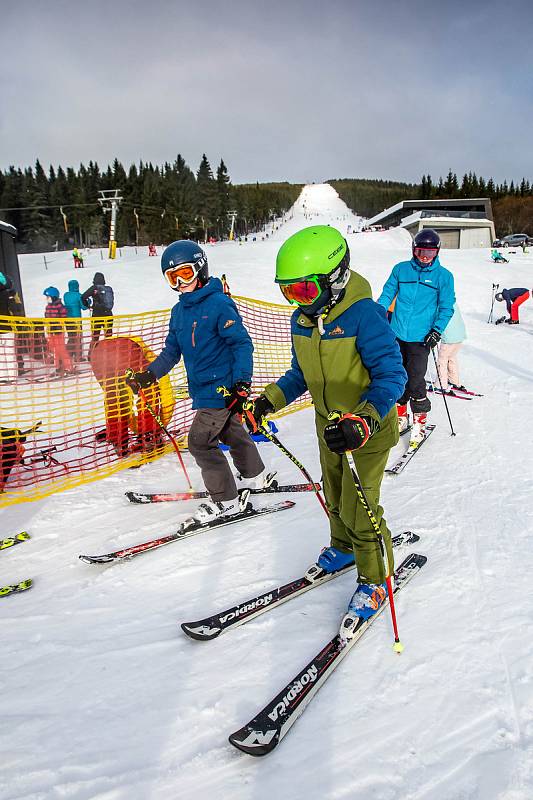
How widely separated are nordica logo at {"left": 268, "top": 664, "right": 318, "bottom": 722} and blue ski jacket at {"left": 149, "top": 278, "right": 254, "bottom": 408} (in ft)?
6.44

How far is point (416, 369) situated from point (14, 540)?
408 cm

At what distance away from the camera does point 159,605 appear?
109 inches

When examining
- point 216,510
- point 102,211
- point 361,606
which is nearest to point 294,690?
point 361,606

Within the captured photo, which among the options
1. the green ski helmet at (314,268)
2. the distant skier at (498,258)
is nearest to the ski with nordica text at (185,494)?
the green ski helmet at (314,268)

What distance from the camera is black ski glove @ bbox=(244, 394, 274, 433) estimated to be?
105 inches

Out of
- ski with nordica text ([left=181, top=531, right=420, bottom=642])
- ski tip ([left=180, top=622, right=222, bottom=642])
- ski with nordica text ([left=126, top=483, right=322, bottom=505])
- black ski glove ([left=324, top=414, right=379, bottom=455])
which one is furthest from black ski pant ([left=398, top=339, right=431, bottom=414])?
ski tip ([left=180, top=622, right=222, bottom=642])

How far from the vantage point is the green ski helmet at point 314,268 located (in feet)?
7.31

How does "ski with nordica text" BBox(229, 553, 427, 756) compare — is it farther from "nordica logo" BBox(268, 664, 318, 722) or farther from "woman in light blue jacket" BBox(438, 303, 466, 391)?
"woman in light blue jacket" BBox(438, 303, 466, 391)

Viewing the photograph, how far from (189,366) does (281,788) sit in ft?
8.68

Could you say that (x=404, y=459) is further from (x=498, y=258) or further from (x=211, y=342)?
(x=498, y=258)

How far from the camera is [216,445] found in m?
3.71

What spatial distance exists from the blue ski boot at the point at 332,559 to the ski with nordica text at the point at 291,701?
42cm

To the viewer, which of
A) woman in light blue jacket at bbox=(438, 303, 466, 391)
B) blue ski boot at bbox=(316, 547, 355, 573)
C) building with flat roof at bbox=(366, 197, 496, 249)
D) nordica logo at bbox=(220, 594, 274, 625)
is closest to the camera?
nordica logo at bbox=(220, 594, 274, 625)

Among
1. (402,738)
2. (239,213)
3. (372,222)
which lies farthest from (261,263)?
(239,213)
